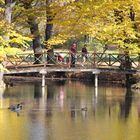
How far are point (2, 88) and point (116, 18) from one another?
965cm

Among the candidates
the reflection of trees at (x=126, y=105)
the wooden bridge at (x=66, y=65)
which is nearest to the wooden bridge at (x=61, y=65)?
the wooden bridge at (x=66, y=65)

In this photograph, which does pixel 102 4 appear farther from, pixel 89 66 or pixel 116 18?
pixel 89 66

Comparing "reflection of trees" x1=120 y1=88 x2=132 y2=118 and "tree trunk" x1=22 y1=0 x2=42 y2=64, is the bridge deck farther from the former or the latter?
"reflection of trees" x1=120 y1=88 x2=132 y2=118

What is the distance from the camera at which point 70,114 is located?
2870cm

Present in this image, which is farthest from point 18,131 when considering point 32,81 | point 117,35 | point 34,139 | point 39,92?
point 32,81

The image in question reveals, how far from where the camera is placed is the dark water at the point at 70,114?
23469 millimetres

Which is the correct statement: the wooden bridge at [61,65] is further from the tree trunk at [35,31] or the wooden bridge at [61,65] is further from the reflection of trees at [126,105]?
the reflection of trees at [126,105]

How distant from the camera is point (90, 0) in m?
41.1

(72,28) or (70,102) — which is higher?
(72,28)

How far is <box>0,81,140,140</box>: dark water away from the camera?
77.0 feet

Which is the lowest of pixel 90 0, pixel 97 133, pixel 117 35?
pixel 97 133

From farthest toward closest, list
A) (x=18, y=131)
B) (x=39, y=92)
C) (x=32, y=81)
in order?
1. (x=32, y=81)
2. (x=39, y=92)
3. (x=18, y=131)

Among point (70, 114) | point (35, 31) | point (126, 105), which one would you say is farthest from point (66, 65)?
point (70, 114)

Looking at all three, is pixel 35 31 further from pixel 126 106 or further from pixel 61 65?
pixel 126 106
